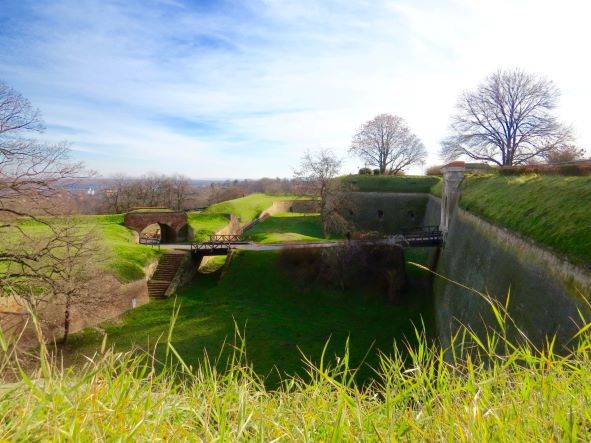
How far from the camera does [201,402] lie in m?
2.44

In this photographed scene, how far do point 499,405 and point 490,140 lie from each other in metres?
30.4

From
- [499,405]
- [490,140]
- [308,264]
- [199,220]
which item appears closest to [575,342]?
[499,405]

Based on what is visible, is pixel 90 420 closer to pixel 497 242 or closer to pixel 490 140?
pixel 497 242

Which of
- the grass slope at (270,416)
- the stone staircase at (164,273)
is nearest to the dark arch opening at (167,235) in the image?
the stone staircase at (164,273)

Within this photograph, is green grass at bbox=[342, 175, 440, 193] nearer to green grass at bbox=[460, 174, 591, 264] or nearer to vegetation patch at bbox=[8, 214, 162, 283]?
green grass at bbox=[460, 174, 591, 264]

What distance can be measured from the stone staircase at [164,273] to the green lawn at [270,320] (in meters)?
0.91

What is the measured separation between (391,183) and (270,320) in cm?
2246

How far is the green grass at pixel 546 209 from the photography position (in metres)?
7.18

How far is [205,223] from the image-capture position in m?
30.9

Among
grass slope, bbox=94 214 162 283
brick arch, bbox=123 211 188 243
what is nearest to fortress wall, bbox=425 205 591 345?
grass slope, bbox=94 214 162 283

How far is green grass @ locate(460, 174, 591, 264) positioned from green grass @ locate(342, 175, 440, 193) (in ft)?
62.6

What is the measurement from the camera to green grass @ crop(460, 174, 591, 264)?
283 inches

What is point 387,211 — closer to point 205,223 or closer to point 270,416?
point 205,223

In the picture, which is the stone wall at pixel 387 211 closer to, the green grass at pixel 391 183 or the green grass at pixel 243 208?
the green grass at pixel 391 183
